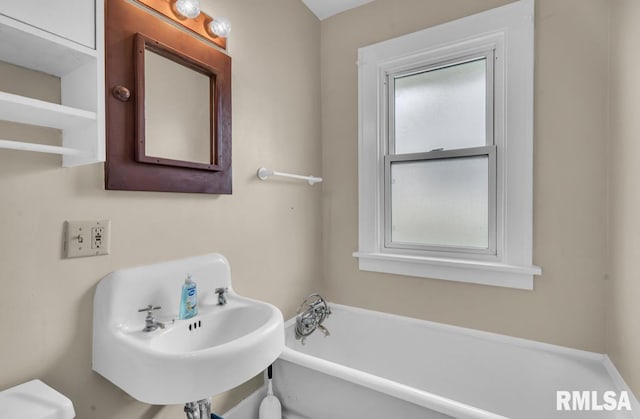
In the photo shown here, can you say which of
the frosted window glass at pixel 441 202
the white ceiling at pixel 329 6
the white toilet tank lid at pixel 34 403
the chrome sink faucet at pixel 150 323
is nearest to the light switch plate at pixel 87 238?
the chrome sink faucet at pixel 150 323

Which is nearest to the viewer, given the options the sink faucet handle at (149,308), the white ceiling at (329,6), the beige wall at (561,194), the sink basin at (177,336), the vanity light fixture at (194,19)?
the sink basin at (177,336)

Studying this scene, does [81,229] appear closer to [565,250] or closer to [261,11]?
[261,11]

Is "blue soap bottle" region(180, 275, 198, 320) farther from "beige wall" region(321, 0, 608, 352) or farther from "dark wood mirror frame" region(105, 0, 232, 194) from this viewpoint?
"beige wall" region(321, 0, 608, 352)

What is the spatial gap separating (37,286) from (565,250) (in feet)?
7.16

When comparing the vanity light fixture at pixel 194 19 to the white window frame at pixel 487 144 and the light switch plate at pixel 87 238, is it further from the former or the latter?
the white window frame at pixel 487 144

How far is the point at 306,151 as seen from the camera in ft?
6.80

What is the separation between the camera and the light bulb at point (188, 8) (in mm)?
1200

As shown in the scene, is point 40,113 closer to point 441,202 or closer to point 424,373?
point 441,202

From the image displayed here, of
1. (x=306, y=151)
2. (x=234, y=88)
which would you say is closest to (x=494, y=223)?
(x=306, y=151)

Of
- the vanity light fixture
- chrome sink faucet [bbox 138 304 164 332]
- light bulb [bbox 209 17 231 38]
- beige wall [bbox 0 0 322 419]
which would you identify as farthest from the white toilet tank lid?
light bulb [bbox 209 17 231 38]

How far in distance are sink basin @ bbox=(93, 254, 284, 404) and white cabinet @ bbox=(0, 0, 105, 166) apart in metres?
0.49

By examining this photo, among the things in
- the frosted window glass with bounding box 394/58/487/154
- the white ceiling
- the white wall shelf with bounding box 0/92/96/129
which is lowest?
the white wall shelf with bounding box 0/92/96/129

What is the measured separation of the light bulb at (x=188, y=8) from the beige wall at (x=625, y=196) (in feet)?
5.76

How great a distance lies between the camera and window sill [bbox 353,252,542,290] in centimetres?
163
